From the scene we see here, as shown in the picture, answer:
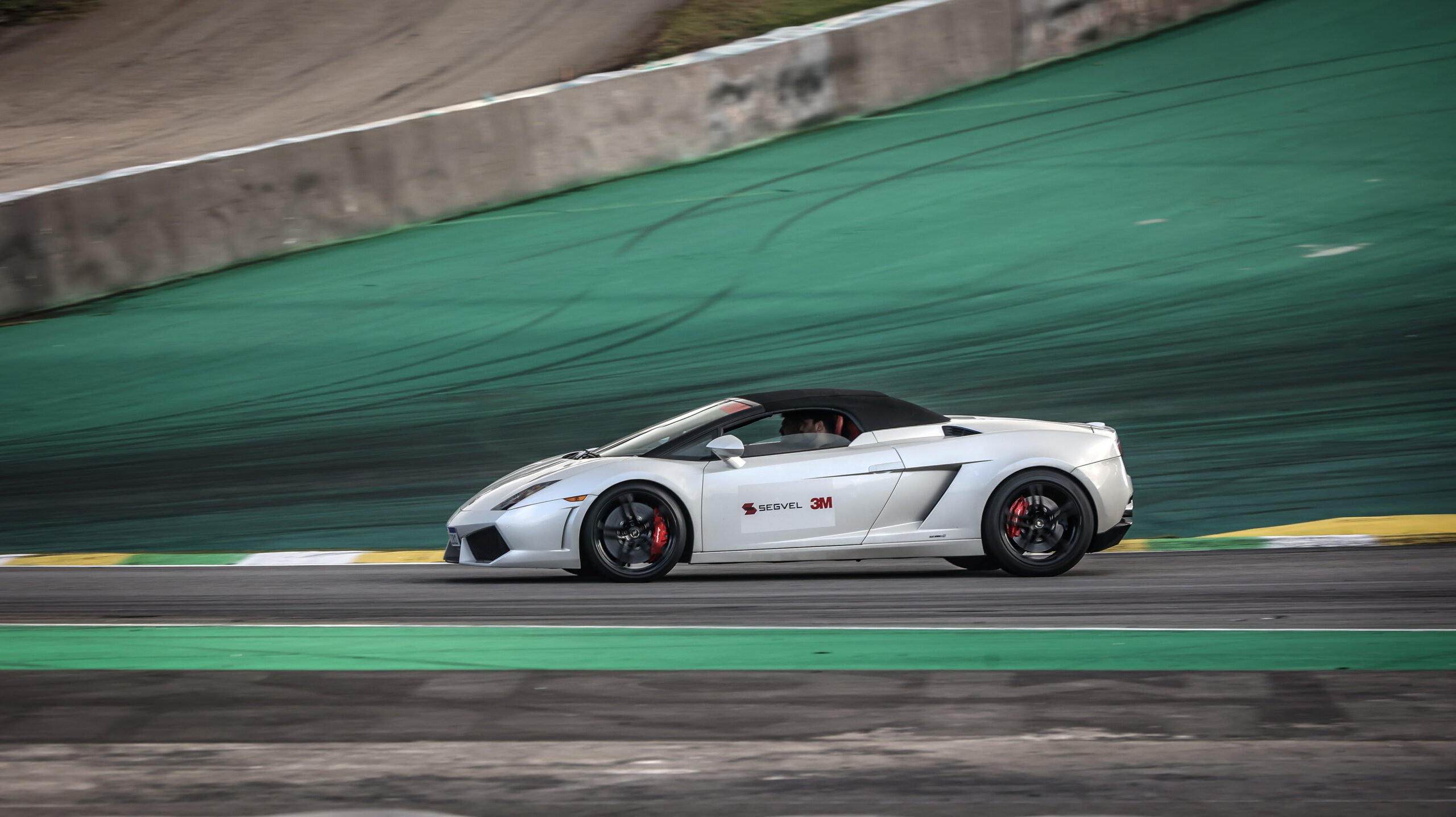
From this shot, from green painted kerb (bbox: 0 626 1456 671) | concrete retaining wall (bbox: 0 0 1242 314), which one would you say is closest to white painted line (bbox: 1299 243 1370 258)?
concrete retaining wall (bbox: 0 0 1242 314)

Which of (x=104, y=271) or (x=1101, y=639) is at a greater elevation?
(x=104, y=271)

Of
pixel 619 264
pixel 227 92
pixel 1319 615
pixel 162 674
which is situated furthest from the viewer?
pixel 227 92

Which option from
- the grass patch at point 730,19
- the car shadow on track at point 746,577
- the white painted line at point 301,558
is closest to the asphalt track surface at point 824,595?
the car shadow on track at point 746,577

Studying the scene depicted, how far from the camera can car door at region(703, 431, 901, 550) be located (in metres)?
8.50

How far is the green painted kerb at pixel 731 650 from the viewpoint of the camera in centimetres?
602

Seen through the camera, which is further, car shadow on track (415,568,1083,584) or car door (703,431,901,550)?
car shadow on track (415,568,1083,584)

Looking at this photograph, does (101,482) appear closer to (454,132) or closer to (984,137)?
(454,132)

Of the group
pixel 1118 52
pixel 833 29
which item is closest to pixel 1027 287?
pixel 833 29

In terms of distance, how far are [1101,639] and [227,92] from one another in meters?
18.7

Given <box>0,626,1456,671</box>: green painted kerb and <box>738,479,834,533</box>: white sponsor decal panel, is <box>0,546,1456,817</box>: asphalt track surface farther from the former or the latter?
<box>738,479,834,533</box>: white sponsor decal panel

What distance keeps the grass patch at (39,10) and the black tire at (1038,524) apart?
2146 cm

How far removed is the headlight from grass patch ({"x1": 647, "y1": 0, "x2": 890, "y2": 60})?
40.7 ft

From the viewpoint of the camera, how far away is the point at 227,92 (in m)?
22.5

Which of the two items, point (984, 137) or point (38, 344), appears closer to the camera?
point (38, 344)
